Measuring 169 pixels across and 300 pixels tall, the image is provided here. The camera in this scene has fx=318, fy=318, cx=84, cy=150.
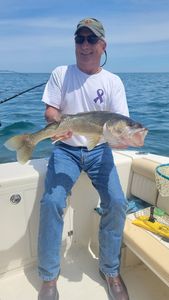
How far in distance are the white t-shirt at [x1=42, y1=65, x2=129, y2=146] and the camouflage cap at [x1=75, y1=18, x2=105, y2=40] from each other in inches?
15.3

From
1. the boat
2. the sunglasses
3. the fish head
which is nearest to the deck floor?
the boat

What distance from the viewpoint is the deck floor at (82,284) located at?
2.83 meters

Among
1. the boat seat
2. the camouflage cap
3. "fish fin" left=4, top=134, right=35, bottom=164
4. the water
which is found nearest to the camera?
the boat seat

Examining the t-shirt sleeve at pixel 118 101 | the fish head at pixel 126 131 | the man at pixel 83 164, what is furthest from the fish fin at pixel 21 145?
the t-shirt sleeve at pixel 118 101

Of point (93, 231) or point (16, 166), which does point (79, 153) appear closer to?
point (16, 166)

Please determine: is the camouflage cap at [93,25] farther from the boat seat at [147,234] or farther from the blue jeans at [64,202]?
the boat seat at [147,234]

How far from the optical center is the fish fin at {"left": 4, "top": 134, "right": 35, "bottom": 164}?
2592 millimetres

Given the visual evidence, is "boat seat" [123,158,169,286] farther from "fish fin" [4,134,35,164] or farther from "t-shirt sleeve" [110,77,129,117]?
"fish fin" [4,134,35,164]

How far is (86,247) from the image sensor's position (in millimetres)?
3459

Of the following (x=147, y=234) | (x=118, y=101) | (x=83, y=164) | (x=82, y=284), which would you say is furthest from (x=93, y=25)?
(x=82, y=284)

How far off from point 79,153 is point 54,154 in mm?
234

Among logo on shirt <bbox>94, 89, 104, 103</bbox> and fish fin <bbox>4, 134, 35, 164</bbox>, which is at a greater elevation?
logo on shirt <bbox>94, 89, 104, 103</bbox>

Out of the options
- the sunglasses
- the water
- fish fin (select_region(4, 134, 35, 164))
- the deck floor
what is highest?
the sunglasses

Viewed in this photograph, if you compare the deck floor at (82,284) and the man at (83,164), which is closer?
the man at (83,164)
